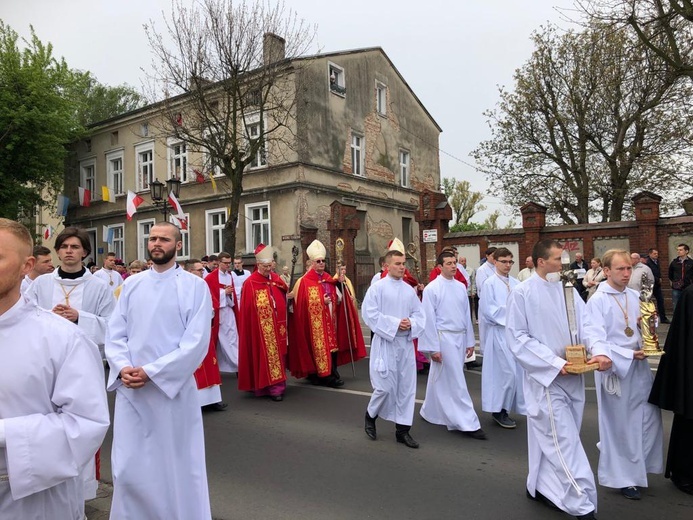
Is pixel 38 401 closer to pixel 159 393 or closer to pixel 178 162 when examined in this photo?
pixel 159 393

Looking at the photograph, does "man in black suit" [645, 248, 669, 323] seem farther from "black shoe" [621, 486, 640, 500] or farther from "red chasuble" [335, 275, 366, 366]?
"black shoe" [621, 486, 640, 500]

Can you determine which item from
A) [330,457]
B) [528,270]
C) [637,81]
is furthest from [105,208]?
[330,457]

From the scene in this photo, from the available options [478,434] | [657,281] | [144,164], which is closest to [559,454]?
[478,434]

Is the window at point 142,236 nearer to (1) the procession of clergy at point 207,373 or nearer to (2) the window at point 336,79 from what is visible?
(2) the window at point 336,79

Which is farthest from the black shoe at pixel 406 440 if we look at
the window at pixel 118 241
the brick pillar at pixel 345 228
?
the window at pixel 118 241

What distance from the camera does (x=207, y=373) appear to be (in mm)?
7105

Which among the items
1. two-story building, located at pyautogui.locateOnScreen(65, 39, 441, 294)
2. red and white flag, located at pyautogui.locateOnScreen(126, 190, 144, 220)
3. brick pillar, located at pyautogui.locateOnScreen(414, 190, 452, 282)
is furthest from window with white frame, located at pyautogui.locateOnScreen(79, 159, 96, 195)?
brick pillar, located at pyautogui.locateOnScreen(414, 190, 452, 282)

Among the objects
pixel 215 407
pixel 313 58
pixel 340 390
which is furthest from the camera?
pixel 313 58

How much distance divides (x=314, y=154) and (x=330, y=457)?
19108 mm

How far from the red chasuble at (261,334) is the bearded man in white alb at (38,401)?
5.85 meters

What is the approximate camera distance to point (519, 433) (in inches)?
236

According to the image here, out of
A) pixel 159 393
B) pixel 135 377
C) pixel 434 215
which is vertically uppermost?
pixel 434 215

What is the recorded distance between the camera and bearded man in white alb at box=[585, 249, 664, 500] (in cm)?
425

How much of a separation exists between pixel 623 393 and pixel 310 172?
19455 mm
